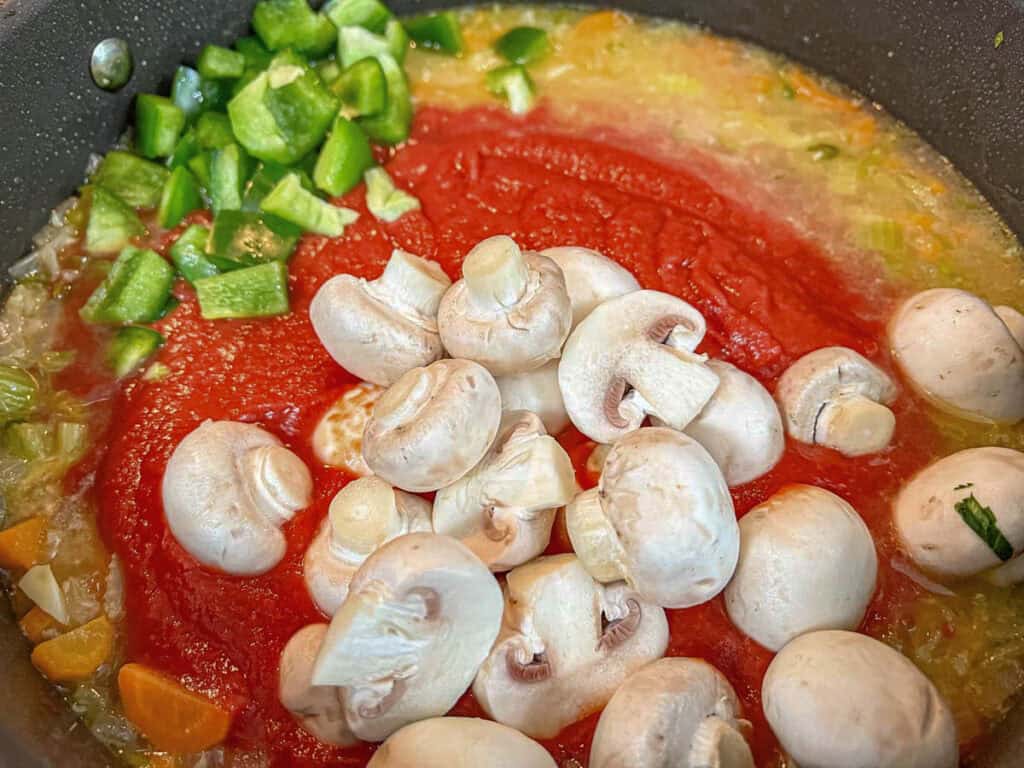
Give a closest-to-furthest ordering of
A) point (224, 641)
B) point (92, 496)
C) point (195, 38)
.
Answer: point (224, 641) → point (92, 496) → point (195, 38)

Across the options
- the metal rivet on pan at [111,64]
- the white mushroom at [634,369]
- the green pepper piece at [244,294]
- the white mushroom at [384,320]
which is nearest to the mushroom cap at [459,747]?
the white mushroom at [634,369]

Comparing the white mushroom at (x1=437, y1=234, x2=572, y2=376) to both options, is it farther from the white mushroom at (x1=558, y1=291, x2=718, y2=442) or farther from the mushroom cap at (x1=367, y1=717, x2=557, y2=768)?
the mushroom cap at (x1=367, y1=717, x2=557, y2=768)

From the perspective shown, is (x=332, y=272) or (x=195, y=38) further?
(x=195, y=38)

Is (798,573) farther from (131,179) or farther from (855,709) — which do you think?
(131,179)

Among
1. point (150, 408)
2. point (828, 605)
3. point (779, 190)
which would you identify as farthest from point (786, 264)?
point (150, 408)

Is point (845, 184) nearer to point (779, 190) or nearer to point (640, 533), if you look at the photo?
point (779, 190)

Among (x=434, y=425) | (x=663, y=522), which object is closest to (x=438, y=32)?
(x=434, y=425)
